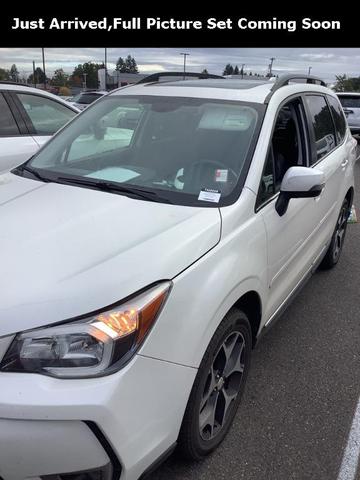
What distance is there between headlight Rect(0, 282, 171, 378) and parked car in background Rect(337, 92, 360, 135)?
1424 cm

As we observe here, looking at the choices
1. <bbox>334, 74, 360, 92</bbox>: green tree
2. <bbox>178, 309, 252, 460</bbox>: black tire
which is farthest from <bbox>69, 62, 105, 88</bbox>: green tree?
<bbox>178, 309, 252, 460</bbox>: black tire

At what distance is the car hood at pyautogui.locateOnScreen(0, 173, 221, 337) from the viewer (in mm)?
1570

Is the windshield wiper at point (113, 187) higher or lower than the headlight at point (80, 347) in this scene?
higher

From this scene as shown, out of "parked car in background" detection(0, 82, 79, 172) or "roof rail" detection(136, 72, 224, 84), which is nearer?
"roof rail" detection(136, 72, 224, 84)

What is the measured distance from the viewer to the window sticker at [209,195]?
7.48ft

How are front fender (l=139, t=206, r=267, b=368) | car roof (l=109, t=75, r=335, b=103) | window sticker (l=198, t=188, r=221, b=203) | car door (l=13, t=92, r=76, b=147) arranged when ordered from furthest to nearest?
car door (l=13, t=92, r=76, b=147)
car roof (l=109, t=75, r=335, b=103)
window sticker (l=198, t=188, r=221, b=203)
front fender (l=139, t=206, r=267, b=368)

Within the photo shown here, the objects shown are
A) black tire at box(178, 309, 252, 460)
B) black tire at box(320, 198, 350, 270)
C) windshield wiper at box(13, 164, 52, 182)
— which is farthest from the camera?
black tire at box(320, 198, 350, 270)

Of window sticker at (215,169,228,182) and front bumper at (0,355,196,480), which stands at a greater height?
window sticker at (215,169,228,182)

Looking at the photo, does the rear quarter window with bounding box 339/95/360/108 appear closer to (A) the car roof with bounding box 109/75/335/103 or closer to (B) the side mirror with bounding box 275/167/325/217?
(A) the car roof with bounding box 109/75/335/103

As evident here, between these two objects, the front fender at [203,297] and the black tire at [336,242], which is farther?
the black tire at [336,242]

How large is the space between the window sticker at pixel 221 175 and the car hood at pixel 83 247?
0.30 metres

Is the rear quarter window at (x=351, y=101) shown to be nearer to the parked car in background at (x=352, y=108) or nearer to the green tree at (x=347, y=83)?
the parked car in background at (x=352, y=108)

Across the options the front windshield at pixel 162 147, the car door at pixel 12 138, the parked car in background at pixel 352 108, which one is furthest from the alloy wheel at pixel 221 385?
the parked car in background at pixel 352 108

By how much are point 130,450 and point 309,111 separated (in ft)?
8.79
